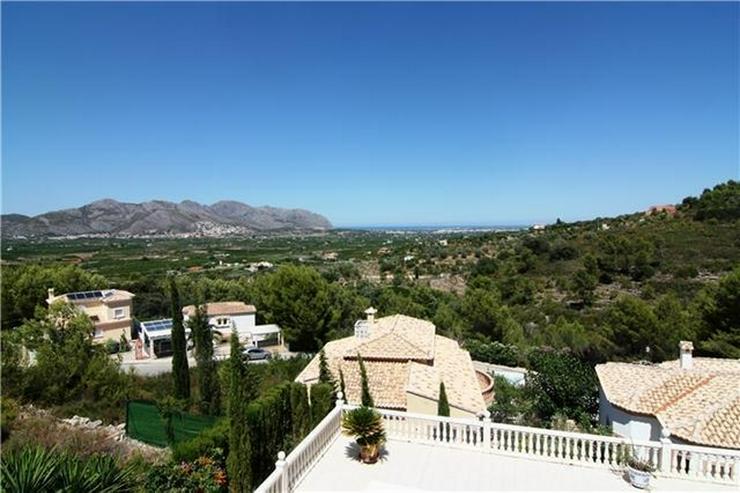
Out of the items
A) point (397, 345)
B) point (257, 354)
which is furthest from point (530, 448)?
point (257, 354)

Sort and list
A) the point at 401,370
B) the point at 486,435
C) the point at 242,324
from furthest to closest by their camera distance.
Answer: the point at 242,324
the point at 401,370
the point at 486,435

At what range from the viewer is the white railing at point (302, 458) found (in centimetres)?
710

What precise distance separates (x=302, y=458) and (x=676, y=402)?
37.6ft

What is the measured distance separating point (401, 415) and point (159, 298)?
48.2 meters

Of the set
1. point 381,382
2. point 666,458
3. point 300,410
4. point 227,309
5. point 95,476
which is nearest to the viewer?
point 95,476

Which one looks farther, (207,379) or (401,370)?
(207,379)

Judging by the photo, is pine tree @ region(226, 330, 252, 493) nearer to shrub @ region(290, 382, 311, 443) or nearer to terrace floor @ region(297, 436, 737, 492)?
terrace floor @ region(297, 436, 737, 492)

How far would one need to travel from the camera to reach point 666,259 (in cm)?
4484

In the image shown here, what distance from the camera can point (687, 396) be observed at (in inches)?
515

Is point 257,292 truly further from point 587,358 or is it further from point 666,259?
point 666,259

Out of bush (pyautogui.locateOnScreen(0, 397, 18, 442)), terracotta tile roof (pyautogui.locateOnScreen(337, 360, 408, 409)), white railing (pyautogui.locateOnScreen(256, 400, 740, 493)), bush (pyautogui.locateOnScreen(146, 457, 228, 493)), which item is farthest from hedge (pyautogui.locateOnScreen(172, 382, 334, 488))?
bush (pyautogui.locateOnScreen(0, 397, 18, 442))

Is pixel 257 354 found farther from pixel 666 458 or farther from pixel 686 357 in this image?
pixel 666 458

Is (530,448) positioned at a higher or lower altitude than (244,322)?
higher

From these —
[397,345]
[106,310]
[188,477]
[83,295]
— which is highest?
[397,345]
